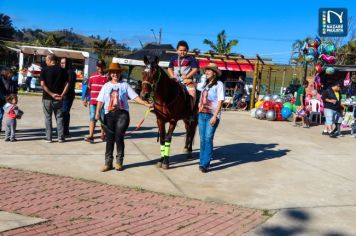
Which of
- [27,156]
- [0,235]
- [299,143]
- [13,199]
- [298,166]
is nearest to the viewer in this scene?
[0,235]

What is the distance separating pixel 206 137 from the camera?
7.88m

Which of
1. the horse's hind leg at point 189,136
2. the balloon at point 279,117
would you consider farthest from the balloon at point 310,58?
the horse's hind leg at point 189,136

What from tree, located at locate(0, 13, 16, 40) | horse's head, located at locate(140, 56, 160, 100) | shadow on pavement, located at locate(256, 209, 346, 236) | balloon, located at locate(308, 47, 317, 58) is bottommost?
shadow on pavement, located at locate(256, 209, 346, 236)

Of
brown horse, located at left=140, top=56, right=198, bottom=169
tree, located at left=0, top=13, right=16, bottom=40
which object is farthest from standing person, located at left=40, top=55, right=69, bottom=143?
tree, located at left=0, top=13, right=16, bottom=40

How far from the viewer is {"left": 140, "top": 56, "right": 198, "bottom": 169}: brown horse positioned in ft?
23.9

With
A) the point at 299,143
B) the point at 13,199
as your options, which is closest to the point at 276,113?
the point at 299,143

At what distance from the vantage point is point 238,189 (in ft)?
22.7

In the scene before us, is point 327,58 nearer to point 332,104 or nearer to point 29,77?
point 332,104

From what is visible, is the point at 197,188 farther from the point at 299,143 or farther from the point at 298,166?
the point at 299,143

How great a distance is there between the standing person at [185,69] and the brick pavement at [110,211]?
2.86 m

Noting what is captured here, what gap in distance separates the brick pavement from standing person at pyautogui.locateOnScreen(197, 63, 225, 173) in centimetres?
180

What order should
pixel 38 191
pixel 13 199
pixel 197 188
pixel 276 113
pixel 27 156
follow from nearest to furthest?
pixel 13 199
pixel 38 191
pixel 197 188
pixel 27 156
pixel 276 113

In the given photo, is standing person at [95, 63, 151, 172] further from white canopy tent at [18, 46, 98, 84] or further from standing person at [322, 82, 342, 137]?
white canopy tent at [18, 46, 98, 84]

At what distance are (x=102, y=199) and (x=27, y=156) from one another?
312 cm
